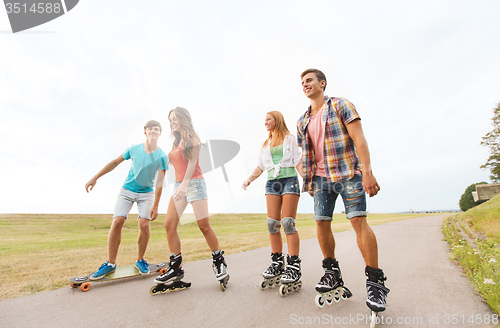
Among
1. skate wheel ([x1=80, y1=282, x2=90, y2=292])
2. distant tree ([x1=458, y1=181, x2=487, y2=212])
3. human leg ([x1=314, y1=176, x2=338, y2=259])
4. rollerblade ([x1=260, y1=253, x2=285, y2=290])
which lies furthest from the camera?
distant tree ([x1=458, y1=181, x2=487, y2=212])

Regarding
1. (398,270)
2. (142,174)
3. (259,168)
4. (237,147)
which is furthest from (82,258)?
(398,270)

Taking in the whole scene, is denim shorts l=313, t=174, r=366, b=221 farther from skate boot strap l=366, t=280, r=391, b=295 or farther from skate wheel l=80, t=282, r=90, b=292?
skate wheel l=80, t=282, r=90, b=292

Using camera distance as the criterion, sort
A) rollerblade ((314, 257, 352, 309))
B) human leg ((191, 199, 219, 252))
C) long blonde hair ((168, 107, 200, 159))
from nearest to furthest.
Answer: rollerblade ((314, 257, 352, 309)) < human leg ((191, 199, 219, 252)) < long blonde hair ((168, 107, 200, 159))

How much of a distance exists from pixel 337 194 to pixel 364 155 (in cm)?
55

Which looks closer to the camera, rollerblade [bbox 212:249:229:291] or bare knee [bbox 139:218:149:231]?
rollerblade [bbox 212:249:229:291]

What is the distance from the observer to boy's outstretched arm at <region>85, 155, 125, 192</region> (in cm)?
413

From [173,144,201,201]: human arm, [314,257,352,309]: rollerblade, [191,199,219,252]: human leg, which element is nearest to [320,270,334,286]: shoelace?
[314,257,352,309]: rollerblade

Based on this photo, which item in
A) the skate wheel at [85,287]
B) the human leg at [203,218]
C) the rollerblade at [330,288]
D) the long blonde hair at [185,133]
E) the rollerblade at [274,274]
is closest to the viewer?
the rollerblade at [330,288]

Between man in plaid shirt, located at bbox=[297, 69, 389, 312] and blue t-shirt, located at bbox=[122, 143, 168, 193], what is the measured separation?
2.51m

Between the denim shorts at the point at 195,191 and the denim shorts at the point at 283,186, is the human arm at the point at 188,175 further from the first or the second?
the denim shorts at the point at 283,186

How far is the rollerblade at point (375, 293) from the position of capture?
82.2 inches

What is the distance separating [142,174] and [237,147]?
195 centimetres

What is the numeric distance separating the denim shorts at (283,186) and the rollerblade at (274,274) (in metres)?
0.87
